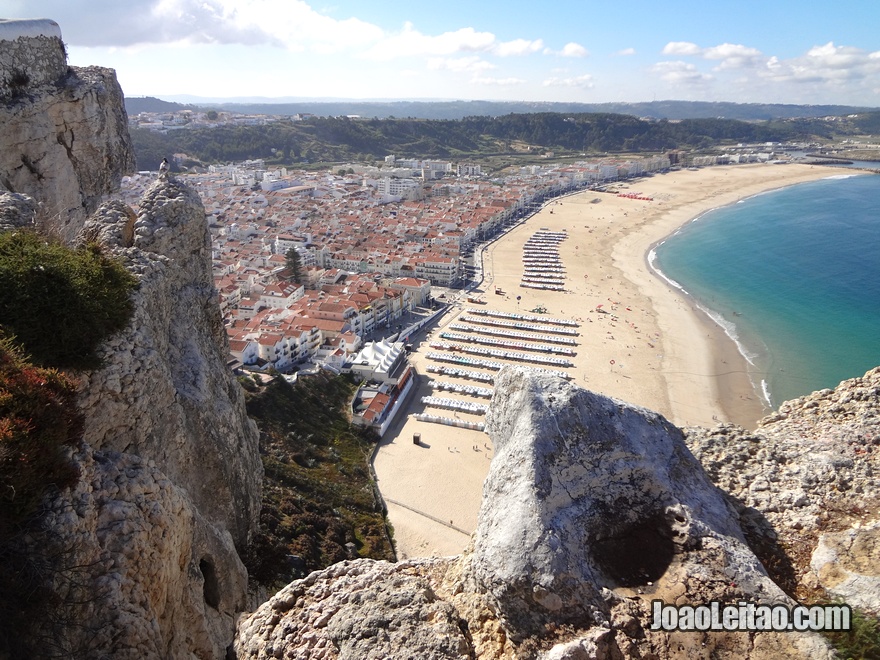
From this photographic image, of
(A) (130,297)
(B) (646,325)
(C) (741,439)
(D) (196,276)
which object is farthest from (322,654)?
(B) (646,325)

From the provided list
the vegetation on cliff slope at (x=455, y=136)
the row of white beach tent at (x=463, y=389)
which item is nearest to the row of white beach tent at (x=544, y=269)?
the row of white beach tent at (x=463, y=389)

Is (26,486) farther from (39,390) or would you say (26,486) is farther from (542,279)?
(542,279)

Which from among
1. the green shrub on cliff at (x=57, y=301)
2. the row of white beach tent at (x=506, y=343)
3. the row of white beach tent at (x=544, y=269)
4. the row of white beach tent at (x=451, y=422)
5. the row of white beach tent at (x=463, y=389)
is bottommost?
the row of white beach tent at (x=451, y=422)

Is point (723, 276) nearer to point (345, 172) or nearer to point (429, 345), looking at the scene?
point (429, 345)

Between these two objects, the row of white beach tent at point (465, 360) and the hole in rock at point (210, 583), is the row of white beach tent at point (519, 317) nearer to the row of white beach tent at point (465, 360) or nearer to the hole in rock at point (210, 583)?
the row of white beach tent at point (465, 360)

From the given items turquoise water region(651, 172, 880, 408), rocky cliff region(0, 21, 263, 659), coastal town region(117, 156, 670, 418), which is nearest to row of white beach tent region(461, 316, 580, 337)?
coastal town region(117, 156, 670, 418)
